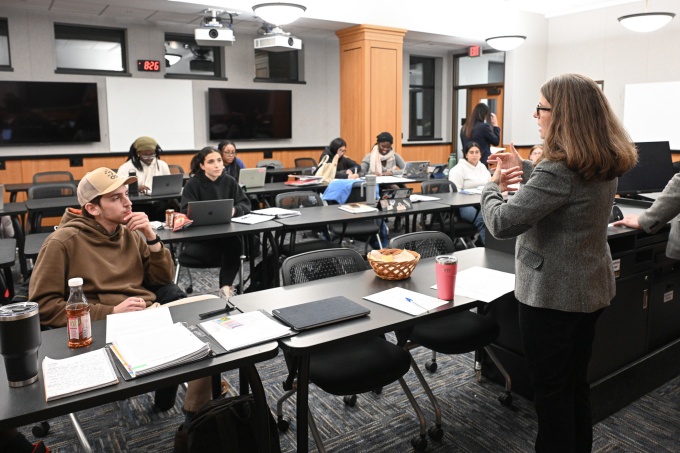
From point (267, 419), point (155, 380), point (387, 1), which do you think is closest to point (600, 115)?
point (267, 419)

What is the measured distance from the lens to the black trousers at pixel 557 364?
1919 millimetres

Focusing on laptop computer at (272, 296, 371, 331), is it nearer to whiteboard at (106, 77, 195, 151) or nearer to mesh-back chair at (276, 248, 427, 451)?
mesh-back chair at (276, 248, 427, 451)

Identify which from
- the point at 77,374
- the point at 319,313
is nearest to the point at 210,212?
the point at 319,313

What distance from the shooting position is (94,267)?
2406mm

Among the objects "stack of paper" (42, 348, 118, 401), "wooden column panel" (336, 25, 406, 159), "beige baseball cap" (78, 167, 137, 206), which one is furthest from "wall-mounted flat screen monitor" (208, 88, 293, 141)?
"stack of paper" (42, 348, 118, 401)

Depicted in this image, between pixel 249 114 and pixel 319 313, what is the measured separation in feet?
26.5

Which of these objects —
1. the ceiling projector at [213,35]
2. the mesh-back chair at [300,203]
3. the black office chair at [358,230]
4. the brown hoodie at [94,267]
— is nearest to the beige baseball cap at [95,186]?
the brown hoodie at [94,267]

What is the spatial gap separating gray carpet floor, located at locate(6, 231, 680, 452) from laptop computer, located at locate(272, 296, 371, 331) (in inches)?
30.2

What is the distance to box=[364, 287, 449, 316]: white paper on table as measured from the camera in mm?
2109

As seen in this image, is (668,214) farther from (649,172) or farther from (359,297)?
(359,297)

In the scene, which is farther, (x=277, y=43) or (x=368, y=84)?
(x=368, y=84)

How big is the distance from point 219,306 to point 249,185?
4.06 metres

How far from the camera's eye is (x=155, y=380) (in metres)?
1.54

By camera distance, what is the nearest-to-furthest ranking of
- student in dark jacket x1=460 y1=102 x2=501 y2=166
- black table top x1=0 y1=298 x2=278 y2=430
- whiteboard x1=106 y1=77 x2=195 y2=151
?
black table top x1=0 y1=298 x2=278 y2=430 → student in dark jacket x1=460 y1=102 x2=501 y2=166 → whiteboard x1=106 y1=77 x2=195 y2=151
